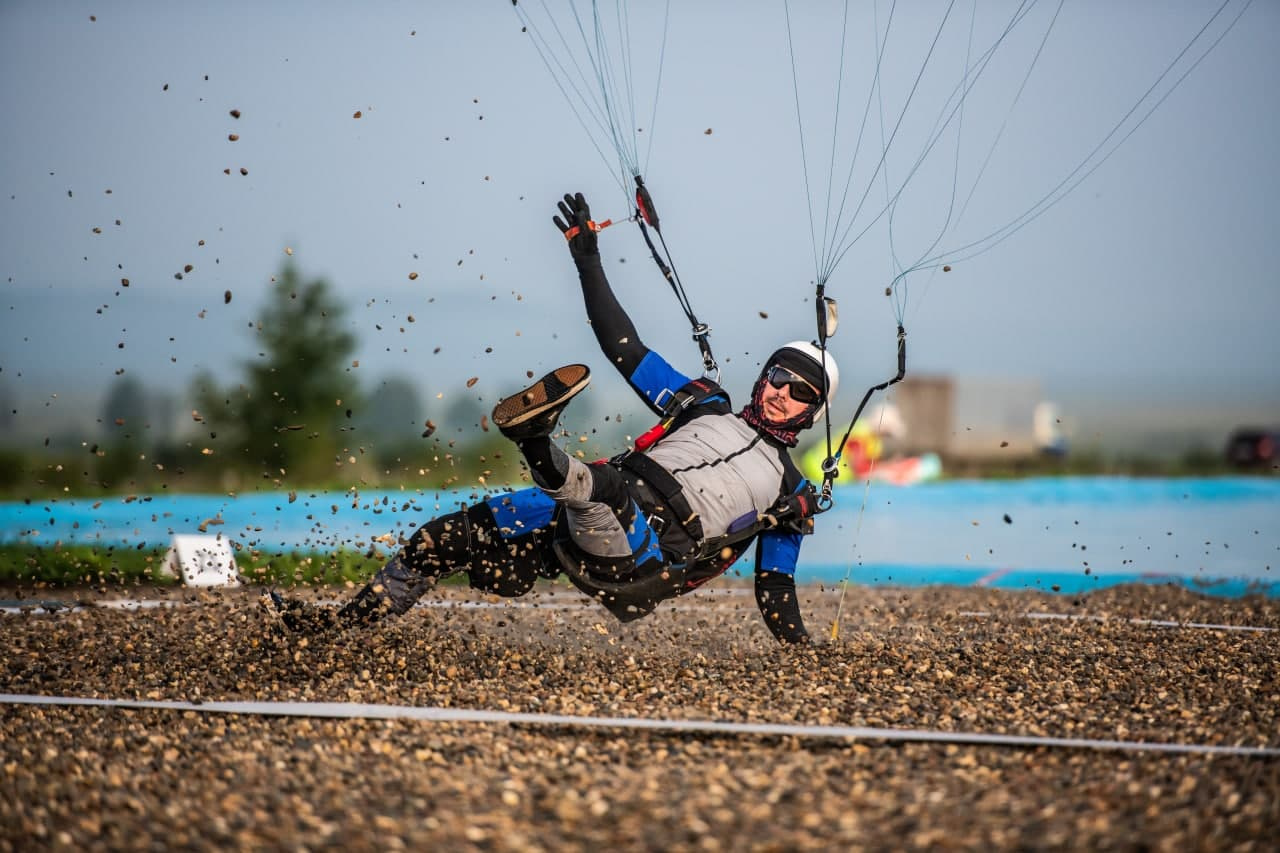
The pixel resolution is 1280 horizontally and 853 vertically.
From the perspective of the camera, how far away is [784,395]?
5.09m

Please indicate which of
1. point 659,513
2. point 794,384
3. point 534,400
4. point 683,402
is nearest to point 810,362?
point 794,384

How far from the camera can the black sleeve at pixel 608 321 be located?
16.6 feet

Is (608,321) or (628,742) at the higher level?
(608,321)

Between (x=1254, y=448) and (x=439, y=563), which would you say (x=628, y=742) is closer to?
(x=439, y=563)

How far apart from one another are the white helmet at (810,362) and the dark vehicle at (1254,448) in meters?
22.4

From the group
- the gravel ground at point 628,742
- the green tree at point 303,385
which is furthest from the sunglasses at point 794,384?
the green tree at point 303,385

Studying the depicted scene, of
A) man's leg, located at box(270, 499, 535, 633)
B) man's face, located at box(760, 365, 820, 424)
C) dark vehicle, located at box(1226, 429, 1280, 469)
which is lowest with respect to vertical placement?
dark vehicle, located at box(1226, 429, 1280, 469)

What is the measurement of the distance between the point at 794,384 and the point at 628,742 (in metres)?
1.78

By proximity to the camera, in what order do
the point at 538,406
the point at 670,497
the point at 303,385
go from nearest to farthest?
the point at 538,406, the point at 670,497, the point at 303,385

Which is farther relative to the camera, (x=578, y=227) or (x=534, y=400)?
(x=578, y=227)

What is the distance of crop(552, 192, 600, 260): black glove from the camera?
504cm

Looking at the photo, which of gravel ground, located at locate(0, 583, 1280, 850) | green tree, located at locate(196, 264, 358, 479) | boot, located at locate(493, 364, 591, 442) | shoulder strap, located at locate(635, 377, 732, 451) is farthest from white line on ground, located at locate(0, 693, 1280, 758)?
green tree, located at locate(196, 264, 358, 479)

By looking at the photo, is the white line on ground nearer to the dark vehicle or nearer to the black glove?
the black glove

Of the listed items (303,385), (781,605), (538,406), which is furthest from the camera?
(303,385)
